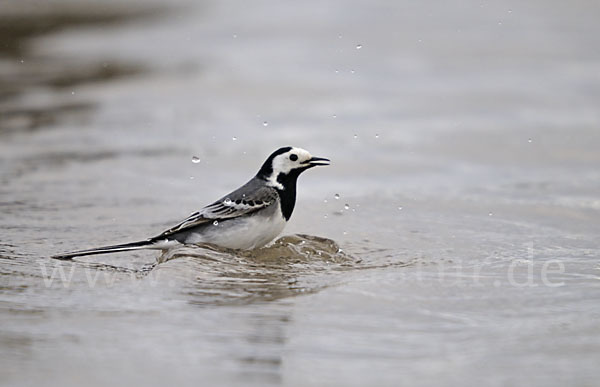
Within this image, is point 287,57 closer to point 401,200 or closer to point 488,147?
point 488,147

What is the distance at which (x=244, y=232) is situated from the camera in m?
7.26

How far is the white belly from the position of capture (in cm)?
725

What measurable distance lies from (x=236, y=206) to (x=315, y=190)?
6.42ft

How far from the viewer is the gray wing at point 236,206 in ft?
23.9

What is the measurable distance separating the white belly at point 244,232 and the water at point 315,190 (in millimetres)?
100

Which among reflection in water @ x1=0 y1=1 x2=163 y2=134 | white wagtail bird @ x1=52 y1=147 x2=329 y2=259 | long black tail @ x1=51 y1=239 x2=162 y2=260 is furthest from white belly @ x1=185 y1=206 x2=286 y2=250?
reflection in water @ x1=0 y1=1 x2=163 y2=134

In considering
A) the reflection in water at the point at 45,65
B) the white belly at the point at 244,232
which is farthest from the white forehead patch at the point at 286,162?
the reflection in water at the point at 45,65

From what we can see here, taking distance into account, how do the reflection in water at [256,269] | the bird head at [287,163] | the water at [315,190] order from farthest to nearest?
the bird head at [287,163]
the reflection in water at [256,269]
the water at [315,190]

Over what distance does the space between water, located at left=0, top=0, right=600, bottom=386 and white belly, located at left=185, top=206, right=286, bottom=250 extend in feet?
0.33

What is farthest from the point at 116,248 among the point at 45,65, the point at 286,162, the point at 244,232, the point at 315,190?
the point at 45,65

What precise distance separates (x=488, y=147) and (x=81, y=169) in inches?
158

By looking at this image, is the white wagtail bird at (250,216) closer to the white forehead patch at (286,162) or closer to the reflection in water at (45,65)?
the white forehead patch at (286,162)

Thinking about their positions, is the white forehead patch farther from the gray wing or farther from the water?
the water

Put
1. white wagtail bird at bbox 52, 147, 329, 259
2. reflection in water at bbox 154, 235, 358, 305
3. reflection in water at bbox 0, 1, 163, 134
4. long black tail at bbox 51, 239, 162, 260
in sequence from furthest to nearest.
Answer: reflection in water at bbox 0, 1, 163, 134, white wagtail bird at bbox 52, 147, 329, 259, long black tail at bbox 51, 239, 162, 260, reflection in water at bbox 154, 235, 358, 305
